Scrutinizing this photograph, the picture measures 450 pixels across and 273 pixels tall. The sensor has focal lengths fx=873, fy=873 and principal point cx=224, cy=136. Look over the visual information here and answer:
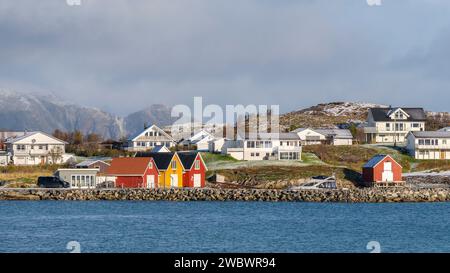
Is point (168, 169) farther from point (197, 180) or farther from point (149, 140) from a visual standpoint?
point (149, 140)

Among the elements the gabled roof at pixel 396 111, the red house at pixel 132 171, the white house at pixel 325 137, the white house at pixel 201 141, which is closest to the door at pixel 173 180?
the red house at pixel 132 171

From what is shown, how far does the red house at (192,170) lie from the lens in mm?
69062

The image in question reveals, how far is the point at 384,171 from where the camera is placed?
72.1 meters

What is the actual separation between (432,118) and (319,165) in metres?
54.5

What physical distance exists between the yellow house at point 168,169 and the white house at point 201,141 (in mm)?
21938

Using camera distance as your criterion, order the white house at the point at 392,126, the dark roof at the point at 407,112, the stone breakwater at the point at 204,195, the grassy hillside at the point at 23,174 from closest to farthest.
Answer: the stone breakwater at the point at 204,195 < the grassy hillside at the point at 23,174 < the white house at the point at 392,126 < the dark roof at the point at 407,112

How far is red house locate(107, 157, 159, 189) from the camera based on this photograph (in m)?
67.1

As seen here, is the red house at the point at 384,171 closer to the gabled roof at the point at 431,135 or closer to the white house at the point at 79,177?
the gabled roof at the point at 431,135

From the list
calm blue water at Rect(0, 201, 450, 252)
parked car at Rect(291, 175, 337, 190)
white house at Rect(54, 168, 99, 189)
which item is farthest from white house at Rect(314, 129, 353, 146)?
white house at Rect(54, 168, 99, 189)

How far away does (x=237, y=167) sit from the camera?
7644 centimetres

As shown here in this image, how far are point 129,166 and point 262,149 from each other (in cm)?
2000

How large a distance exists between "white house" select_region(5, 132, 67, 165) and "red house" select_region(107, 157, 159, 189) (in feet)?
57.0

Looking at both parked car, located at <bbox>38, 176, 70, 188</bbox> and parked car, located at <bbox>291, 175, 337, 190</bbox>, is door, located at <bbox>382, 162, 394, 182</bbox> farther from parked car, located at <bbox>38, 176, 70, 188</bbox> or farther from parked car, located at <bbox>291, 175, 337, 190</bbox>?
parked car, located at <bbox>38, 176, 70, 188</bbox>
